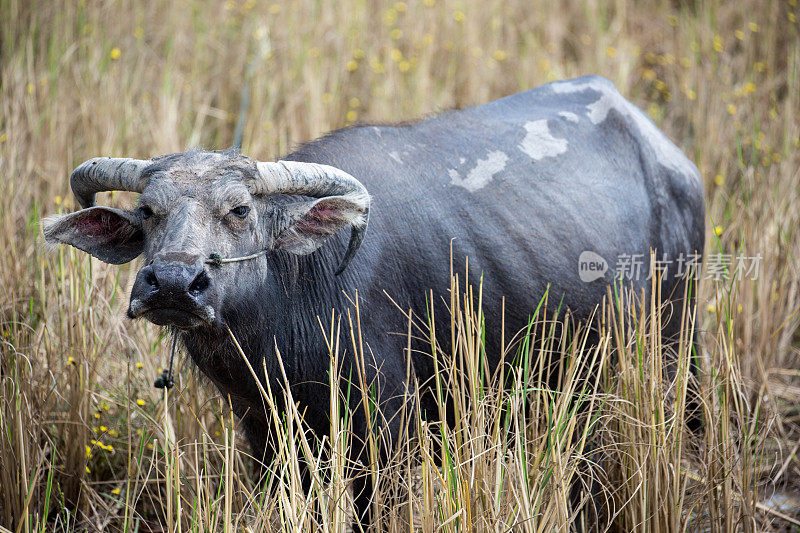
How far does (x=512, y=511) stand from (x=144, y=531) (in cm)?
175

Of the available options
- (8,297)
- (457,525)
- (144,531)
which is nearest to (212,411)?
(144,531)

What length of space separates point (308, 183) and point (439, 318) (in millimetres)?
804

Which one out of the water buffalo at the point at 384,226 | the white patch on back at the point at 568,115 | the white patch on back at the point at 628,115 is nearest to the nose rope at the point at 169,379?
the water buffalo at the point at 384,226

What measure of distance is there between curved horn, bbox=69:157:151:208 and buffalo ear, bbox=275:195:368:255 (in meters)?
0.49

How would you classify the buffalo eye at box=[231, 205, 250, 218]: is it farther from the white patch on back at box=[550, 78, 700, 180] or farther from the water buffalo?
the white patch on back at box=[550, 78, 700, 180]

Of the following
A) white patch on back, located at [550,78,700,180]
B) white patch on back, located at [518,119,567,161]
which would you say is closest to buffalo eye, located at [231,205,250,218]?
white patch on back, located at [518,119,567,161]

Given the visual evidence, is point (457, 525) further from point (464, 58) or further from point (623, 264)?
point (464, 58)

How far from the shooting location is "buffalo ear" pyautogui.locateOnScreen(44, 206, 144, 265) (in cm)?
253

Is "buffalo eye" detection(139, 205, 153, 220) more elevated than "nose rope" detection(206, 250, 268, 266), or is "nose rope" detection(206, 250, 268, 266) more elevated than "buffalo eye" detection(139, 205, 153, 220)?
"buffalo eye" detection(139, 205, 153, 220)

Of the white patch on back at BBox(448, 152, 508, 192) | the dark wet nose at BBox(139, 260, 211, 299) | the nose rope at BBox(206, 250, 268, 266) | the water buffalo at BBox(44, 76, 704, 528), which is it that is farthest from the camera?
the white patch on back at BBox(448, 152, 508, 192)

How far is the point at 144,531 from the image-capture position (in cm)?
312

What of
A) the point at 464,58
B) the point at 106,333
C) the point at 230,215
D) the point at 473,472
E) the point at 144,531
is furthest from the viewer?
the point at 464,58

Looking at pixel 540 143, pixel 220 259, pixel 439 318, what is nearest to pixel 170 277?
pixel 220 259

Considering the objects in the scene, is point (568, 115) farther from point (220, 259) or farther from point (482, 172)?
point (220, 259)
